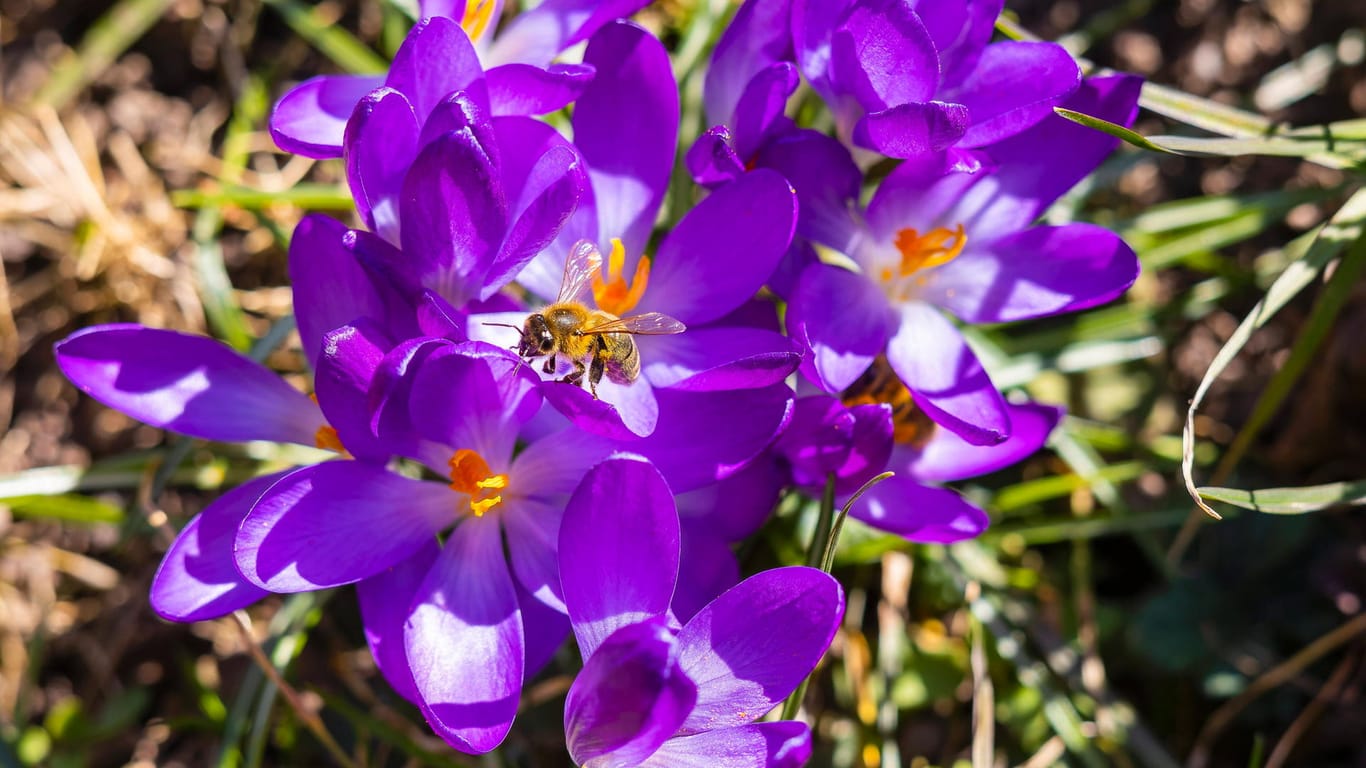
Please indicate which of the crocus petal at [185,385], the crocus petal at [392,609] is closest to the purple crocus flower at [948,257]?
the crocus petal at [392,609]

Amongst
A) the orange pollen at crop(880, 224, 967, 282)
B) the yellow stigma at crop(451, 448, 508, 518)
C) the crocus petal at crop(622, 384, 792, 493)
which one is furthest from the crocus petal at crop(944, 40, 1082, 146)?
the yellow stigma at crop(451, 448, 508, 518)

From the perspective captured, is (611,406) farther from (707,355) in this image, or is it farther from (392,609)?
(392,609)

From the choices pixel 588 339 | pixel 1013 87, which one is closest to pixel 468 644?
pixel 588 339

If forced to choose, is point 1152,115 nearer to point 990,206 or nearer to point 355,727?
point 990,206

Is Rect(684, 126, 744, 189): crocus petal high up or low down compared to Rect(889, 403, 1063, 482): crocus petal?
up

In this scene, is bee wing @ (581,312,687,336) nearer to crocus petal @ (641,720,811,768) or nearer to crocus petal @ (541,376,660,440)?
crocus petal @ (541,376,660,440)

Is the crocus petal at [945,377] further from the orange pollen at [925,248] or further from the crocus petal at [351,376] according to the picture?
the crocus petal at [351,376]
